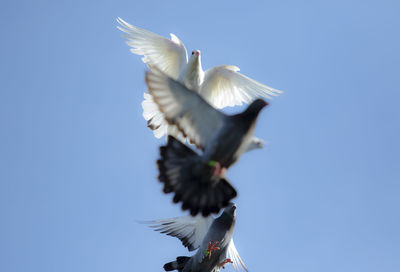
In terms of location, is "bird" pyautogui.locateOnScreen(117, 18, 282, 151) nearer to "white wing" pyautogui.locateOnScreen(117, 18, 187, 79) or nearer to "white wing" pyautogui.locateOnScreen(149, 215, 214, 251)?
"white wing" pyautogui.locateOnScreen(117, 18, 187, 79)

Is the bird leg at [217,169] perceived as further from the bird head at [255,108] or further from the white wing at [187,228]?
the white wing at [187,228]

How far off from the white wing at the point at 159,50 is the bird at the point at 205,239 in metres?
3.04

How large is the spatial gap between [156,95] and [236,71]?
179 inches

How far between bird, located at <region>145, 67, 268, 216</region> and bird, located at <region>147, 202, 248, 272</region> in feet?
9.82

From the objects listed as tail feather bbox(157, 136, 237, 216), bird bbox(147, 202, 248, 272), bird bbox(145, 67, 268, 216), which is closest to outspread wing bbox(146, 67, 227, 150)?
bird bbox(145, 67, 268, 216)

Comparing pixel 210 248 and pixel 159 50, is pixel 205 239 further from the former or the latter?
pixel 159 50

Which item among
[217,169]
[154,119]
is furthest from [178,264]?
[217,169]

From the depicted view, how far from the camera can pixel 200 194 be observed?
18.5ft

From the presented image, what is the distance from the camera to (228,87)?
10195mm

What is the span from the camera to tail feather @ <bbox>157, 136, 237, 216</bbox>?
556cm

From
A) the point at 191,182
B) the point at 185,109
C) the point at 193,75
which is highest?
the point at 193,75

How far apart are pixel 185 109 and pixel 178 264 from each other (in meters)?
4.50

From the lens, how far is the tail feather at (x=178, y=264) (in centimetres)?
937

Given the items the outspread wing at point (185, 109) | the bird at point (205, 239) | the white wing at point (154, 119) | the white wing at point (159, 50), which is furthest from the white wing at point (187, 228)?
the outspread wing at point (185, 109)
